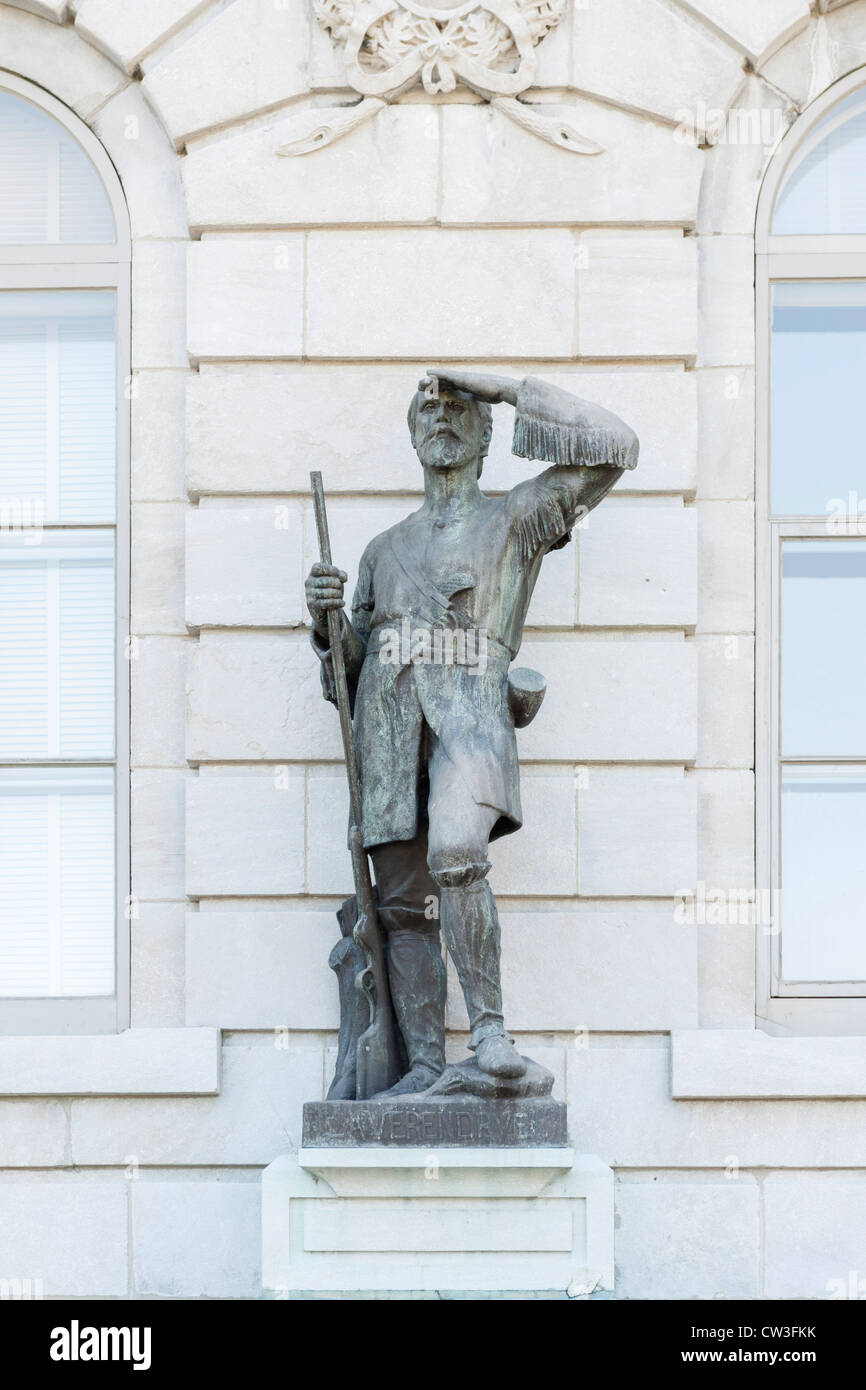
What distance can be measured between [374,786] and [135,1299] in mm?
2408

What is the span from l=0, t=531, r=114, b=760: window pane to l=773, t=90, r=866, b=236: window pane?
3288mm

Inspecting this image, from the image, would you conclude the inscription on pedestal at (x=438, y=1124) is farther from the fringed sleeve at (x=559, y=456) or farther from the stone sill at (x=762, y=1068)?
the fringed sleeve at (x=559, y=456)

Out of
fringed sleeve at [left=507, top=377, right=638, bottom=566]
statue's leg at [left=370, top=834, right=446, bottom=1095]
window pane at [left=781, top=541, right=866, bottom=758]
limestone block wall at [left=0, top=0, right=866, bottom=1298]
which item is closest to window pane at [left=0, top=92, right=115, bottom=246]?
limestone block wall at [left=0, top=0, right=866, bottom=1298]

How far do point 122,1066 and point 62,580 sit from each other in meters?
2.10

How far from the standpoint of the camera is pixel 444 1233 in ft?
22.1

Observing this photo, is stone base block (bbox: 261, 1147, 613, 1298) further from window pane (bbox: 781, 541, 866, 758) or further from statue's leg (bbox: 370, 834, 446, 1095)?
window pane (bbox: 781, 541, 866, 758)

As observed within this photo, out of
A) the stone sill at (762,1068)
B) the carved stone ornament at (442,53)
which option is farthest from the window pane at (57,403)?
the stone sill at (762,1068)

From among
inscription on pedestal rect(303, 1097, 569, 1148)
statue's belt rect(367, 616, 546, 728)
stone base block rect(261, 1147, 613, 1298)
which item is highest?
statue's belt rect(367, 616, 546, 728)

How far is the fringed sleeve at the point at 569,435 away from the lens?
6.72 m

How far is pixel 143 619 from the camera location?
8.04m

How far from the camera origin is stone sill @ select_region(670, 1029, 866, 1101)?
25.1 ft

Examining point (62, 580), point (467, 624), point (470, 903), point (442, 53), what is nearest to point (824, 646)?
point (467, 624)

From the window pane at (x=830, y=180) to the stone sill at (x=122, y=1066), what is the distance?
14.0ft

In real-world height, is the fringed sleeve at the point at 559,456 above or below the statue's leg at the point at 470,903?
above
